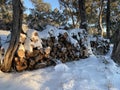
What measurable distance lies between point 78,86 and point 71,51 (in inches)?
121

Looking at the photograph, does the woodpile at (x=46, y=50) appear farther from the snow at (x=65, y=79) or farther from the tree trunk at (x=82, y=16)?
the tree trunk at (x=82, y=16)

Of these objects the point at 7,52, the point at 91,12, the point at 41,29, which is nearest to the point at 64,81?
the point at 7,52

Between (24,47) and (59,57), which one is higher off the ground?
(24,47)

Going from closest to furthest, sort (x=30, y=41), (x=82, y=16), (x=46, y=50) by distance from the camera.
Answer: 1. (x=30, y=41)
2. (x=46, y=50)
3. (x=82, y=16)

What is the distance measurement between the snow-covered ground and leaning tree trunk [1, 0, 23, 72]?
11.9 inches

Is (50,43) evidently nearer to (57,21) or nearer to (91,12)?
(91,12)

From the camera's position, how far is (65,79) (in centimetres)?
583

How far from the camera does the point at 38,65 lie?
691 centimetres

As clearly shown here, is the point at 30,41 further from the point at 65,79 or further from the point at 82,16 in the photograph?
the point at 82,16

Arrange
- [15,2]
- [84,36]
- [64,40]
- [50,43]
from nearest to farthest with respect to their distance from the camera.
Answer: [15,2], [50,43], [64,40], [84,36]

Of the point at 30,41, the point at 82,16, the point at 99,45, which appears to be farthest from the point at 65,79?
the point at 82,16

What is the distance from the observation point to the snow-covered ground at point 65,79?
5.35 m

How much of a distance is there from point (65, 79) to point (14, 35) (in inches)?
72.3

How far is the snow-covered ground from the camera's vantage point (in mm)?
5352
